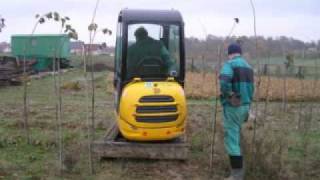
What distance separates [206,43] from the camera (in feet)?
35.6

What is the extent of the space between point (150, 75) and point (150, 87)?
1.28 ft

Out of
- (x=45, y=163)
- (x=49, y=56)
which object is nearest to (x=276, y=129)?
(x=45, y=163)

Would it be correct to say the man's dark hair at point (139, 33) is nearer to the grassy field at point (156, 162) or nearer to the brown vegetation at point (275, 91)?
the grassy field at point (156, 162)

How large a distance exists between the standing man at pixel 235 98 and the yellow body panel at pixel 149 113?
901mm

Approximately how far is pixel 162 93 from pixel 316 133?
4672 mm

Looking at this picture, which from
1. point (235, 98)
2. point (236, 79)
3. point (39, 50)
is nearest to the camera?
point (235, 98)

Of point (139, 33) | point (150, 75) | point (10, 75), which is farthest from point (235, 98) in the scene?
point (10, 75)

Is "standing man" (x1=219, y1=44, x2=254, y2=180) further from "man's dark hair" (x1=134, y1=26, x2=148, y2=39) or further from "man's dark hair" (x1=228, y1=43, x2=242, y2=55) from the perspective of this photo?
"man's dark hair" (x1=134, y1=26, x2=148, y2=39)

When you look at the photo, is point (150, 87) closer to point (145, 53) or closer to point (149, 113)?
point (149, 113)

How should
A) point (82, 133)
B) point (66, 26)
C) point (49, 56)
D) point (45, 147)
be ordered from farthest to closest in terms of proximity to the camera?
1. point (49, 56)
2. point (82, 133)
3. point (45, 147)
4. point (66, 26)

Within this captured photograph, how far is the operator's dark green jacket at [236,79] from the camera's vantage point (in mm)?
7023

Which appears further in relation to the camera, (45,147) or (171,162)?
(45,147)

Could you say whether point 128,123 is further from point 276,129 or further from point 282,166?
point 276,129

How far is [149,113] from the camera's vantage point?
7738 mm
